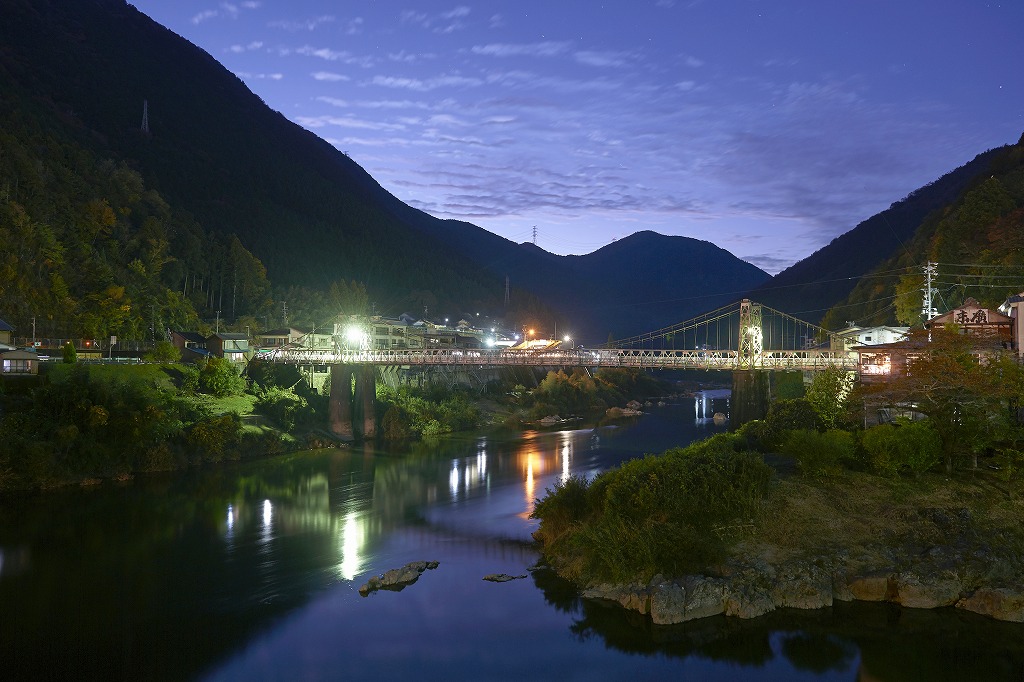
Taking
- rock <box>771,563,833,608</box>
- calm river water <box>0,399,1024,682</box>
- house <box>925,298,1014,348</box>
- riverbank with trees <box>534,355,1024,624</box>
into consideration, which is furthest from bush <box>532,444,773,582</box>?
house <box>925,298,1014,348</box>

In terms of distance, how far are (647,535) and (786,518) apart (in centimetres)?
392

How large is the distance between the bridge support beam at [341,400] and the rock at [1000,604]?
3315cm

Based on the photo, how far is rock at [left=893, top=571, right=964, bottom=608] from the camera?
52.5ft

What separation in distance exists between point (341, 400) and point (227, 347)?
416 inches

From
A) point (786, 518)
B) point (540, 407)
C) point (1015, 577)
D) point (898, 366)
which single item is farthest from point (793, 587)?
point (540, 407)

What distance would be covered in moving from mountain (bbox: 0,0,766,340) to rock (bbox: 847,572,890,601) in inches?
1753

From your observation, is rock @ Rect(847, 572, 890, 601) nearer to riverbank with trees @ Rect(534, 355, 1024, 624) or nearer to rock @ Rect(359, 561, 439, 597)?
riverbank with trees @ Rect(534, 355, 1024, 624)

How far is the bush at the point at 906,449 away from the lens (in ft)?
66.8

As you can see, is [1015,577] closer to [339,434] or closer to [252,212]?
[339,434]

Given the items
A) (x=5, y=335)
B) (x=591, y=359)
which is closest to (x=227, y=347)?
(x=5, y=335)

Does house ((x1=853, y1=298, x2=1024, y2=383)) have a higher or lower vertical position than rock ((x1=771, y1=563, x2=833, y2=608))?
higher

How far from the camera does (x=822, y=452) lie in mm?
20766

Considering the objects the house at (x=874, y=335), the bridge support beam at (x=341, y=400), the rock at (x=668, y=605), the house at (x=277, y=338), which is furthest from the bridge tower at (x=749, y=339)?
the house at (x=277, y=338)

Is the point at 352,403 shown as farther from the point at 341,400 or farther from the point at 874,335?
the point at 874,335
